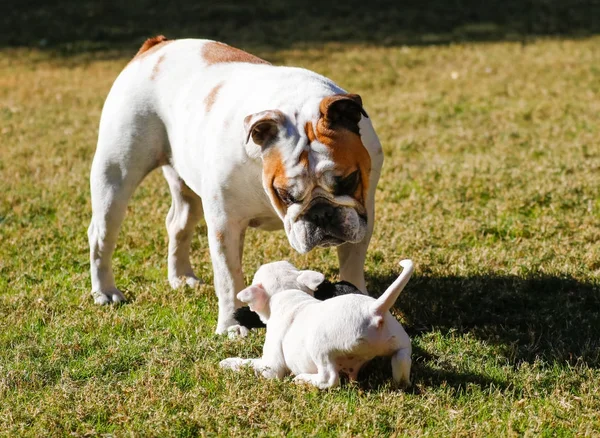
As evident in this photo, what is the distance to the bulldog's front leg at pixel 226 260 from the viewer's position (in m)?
4.89

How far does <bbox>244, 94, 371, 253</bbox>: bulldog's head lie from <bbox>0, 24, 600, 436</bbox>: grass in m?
0.71

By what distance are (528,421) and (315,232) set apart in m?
1.32

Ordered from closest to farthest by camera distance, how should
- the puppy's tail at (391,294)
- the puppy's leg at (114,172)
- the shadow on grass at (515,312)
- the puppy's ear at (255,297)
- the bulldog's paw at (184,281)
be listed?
1. the puppy's tail at (391,294)
2. the puppy's ear at (255,297)
3. the shadow on grass at (515,312)
4. the puppy's leg at (114,172)
5. the bulldog's paw at (184,281)

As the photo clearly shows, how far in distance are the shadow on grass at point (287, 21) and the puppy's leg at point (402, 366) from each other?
38.0 ft

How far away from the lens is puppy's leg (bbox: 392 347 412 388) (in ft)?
13.4

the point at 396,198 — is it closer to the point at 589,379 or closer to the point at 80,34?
the point at 589,379

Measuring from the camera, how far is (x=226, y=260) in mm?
4957

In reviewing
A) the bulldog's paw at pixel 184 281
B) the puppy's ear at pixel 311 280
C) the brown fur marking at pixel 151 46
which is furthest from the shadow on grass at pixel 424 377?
the brown fur marking at pixel 151 46

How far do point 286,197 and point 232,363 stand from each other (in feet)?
2.79

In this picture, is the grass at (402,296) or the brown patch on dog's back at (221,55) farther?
the brown patch on dog's back at (221,55)

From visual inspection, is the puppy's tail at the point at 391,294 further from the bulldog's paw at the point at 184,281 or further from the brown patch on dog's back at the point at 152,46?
the brown patch on dog's back at the point at 152,46

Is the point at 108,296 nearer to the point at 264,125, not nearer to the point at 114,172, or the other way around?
the point at 114,172

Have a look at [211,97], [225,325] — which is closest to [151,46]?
[211,97]

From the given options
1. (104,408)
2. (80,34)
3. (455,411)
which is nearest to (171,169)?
(104,408)
